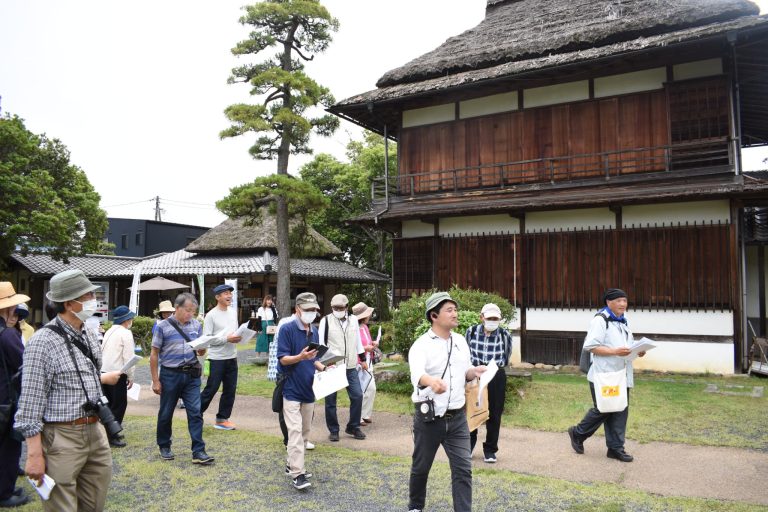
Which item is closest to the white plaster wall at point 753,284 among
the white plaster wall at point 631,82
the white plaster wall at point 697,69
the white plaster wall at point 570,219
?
the white plaster wall at point 570,219

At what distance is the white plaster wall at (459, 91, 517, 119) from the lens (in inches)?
594

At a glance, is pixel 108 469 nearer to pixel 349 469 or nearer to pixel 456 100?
pixel 349 469

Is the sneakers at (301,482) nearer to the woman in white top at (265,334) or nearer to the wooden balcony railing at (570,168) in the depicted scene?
the woman in white top at (265,334)

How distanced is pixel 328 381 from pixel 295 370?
0.43m

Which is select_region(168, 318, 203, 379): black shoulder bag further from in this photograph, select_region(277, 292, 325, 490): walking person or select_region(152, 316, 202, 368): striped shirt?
select_region(277, 292, 325, 490): walking person

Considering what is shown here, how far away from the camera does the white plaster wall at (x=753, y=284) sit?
1680cm

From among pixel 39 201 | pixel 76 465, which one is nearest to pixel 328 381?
pixel 76 465

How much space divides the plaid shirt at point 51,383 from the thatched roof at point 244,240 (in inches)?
850

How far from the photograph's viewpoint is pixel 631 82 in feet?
44.3

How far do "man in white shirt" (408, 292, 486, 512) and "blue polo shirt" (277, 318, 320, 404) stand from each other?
1.61 m

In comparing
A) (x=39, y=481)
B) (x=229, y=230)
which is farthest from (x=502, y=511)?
(x=229, y=230)

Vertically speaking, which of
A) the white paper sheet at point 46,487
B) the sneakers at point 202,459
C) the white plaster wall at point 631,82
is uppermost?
the white plaster wall at point 631,82

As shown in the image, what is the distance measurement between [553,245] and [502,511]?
9983mm

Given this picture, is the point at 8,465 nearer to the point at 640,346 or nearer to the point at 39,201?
the point at 640,346
